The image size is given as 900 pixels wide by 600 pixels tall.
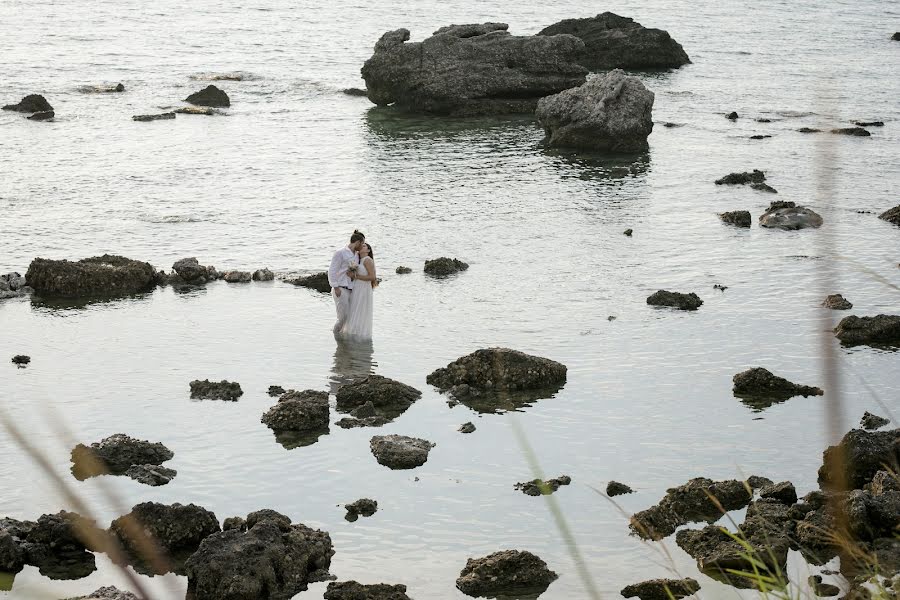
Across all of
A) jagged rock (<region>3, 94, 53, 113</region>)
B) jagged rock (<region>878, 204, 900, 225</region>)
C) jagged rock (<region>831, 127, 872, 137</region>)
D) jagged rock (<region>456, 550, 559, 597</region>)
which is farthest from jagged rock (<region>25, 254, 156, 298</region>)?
jagged rock (<region>831, 127, 872, 137</region>)

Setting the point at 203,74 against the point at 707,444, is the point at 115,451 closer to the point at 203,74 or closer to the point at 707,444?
the point at 707,444

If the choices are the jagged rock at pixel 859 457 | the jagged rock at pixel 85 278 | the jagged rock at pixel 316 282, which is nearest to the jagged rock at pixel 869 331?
the jagged rock at pixel 859 457

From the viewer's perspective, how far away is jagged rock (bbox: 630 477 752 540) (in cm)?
1191

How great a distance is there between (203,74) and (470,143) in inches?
822

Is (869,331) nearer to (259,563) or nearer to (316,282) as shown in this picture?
(316,282)

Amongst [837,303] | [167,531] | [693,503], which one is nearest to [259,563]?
[167,531]

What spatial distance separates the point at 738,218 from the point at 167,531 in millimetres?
18624

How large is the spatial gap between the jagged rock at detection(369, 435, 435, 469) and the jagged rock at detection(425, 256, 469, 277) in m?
8.32

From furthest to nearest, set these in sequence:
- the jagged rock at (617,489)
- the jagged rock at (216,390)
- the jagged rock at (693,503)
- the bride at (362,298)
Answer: the bride at (362,298) → the jagged rock at (216,390) → the jagged rock at (617,489) → the jagged rock at (693,503)

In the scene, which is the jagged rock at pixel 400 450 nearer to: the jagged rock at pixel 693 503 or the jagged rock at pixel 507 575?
the jagged rock at pixel 507 575

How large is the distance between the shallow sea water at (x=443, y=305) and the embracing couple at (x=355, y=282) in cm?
57

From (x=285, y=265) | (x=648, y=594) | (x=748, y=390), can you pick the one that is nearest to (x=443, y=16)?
(x=285, y=265)

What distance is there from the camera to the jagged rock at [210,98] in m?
44.3

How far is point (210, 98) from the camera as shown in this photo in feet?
146
